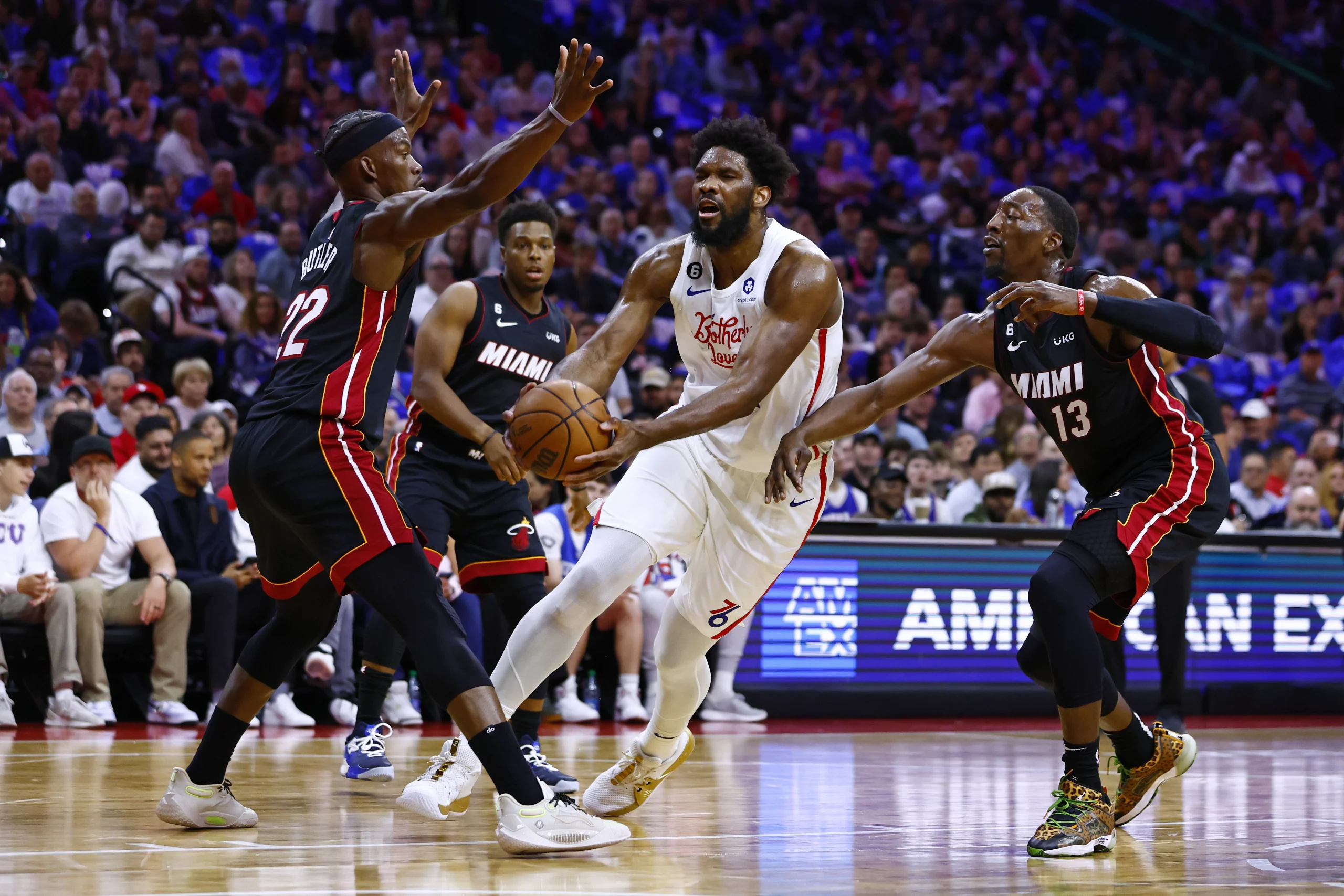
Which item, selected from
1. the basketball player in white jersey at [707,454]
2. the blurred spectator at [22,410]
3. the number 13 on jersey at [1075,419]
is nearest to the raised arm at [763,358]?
the basketball player in white jersey at [707,454]

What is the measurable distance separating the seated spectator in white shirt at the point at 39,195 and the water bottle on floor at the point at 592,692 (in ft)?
18.9

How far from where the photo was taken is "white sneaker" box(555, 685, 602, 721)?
29.8 feet

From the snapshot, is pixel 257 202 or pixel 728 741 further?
pixel 257 202

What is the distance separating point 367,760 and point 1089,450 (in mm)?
3001

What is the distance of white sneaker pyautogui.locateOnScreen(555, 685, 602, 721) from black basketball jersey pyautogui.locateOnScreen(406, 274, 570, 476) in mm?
3267

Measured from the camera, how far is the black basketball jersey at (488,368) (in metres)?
6.18

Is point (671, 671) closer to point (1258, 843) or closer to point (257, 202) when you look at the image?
point (1258, 843)

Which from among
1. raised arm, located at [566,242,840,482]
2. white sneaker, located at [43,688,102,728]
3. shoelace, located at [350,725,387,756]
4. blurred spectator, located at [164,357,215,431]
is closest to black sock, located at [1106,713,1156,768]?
raised arm, located at [566,242,840,482]

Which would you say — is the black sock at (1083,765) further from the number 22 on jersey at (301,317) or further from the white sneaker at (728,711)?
the white sneaker at (728,711)

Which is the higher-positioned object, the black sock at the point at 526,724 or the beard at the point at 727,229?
the beard at the point at 727,229

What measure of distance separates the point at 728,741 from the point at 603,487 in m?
2.21

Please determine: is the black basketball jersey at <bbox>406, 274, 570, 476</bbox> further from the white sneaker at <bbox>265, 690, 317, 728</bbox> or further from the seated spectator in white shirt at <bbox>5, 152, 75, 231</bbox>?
the seated spectator in white shirt at <bbox>5, 152, 75, 231</bbox>

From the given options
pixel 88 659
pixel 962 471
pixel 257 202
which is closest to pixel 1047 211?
pixel 88 659

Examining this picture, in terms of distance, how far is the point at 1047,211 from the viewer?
5043 mm
